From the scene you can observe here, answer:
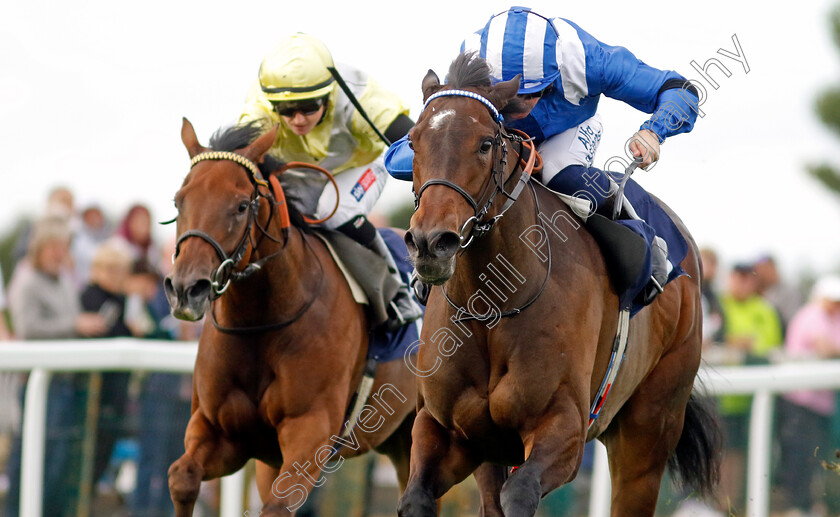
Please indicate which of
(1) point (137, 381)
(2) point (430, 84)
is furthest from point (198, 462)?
(2) point (430, 84)

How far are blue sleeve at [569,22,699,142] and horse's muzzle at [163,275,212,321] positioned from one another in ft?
6.21

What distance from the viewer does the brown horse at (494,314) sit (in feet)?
11.4

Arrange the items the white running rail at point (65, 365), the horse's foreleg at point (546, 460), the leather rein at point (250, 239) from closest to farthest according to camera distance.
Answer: the horse's foreleg at point (546, 460), the leather rein at point (250, 239), the white running rail at point (65, 365)

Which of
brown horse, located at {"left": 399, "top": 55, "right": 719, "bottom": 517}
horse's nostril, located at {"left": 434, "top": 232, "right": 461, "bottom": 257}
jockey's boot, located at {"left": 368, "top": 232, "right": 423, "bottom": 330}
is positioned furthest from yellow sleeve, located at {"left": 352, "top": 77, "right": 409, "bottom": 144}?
horse's nostril, located at {"left": 434, "top": 232, "right": 461, "bottom": 257}

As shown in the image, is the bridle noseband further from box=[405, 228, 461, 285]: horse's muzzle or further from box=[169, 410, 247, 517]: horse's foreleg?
box=[169, 410, 247, 517]: horse's foreleg

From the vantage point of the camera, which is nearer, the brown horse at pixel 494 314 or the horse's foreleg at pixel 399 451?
the brown horse at pixel 494 314

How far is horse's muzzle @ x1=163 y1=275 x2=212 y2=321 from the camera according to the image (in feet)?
14.3

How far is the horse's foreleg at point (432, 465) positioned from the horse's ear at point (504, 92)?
1.26 m

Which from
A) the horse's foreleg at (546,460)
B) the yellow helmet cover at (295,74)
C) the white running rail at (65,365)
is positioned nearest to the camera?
the horse's foreleg at (546,460)

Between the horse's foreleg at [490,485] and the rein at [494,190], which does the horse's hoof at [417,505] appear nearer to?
the horse's foreleg at [490,485]

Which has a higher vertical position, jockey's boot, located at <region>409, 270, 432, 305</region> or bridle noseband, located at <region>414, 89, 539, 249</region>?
bridle noseband, located at <region>414, 89, 539, 249</region>

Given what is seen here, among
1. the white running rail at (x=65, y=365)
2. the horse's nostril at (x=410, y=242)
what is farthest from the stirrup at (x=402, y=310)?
the horse's nostril at (x=410, y=242)

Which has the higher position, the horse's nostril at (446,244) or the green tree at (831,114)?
the horse's nostril at (446,244)

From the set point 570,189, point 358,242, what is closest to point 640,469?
point 570,189
